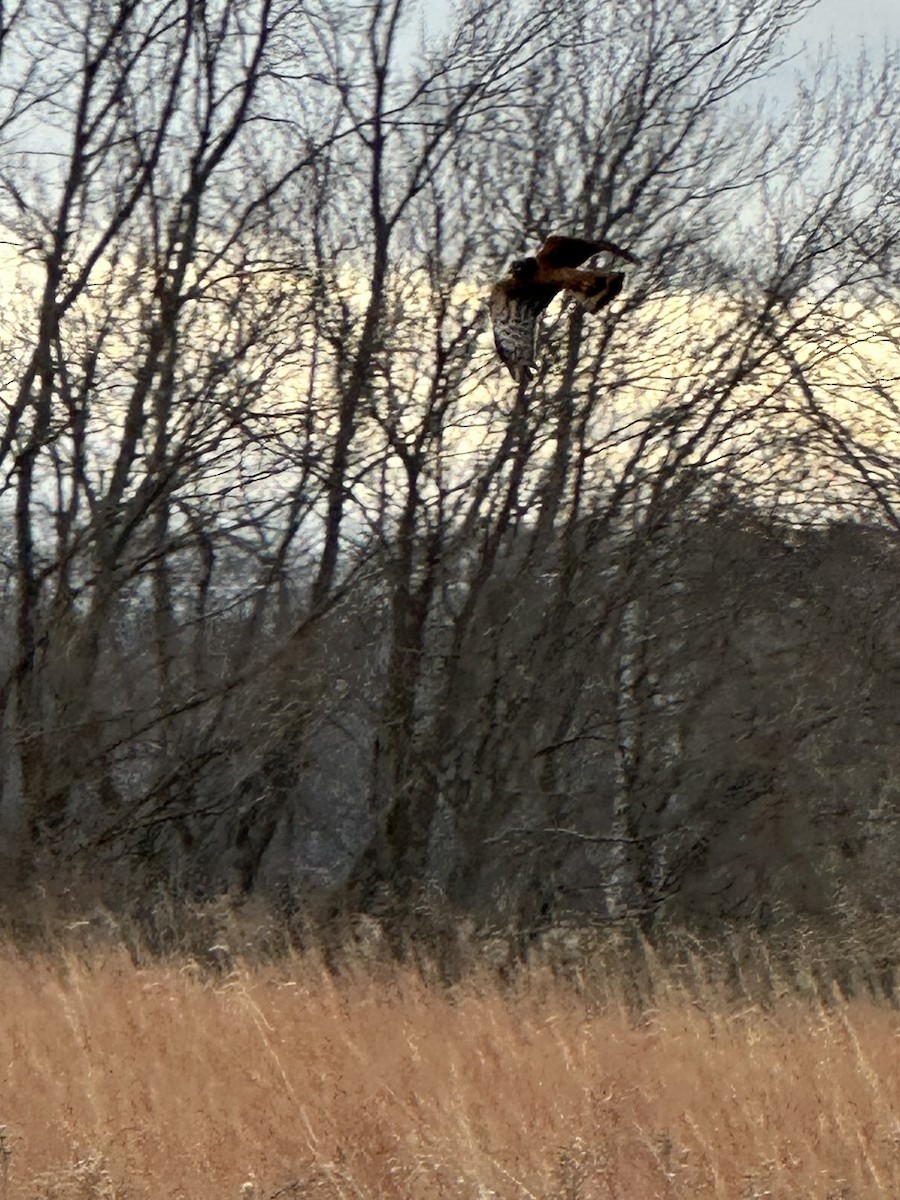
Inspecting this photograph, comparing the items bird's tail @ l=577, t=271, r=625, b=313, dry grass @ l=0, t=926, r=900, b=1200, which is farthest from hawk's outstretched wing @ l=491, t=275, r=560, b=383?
dry grass @ l=0, t=926, r=900, b=1200

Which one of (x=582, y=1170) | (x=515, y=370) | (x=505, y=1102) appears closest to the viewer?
(x=582, y=1170)

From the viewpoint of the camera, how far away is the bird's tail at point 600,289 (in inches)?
281

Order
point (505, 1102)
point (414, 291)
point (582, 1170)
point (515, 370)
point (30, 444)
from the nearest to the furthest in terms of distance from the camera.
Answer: point (582, 1170) < point (505, 1102) < point (515, 370) < point (30, 444) < point (414, 291)

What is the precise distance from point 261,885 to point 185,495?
371 cm

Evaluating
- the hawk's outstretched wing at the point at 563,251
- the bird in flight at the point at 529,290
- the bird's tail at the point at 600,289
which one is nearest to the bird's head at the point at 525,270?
the bird in flight at the point at 529,290

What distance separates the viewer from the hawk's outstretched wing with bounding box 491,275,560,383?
→ 27.1 feet

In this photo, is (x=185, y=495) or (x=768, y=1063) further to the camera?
(x=185, y=495)

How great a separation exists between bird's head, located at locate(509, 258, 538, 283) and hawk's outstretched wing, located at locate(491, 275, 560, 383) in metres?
0.03

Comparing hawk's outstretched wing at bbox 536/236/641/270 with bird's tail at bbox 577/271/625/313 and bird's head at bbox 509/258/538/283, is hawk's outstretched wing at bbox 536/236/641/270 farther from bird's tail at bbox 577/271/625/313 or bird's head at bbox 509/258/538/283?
bird's tail at bbox 577/271/625/313

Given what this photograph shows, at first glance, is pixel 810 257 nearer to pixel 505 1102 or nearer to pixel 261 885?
pixel 261 885

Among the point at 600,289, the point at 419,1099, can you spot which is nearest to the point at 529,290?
the point at 600,289

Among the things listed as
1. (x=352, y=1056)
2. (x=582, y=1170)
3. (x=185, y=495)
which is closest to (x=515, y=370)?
(x=352, y=1056)

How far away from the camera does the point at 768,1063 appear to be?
5969mm

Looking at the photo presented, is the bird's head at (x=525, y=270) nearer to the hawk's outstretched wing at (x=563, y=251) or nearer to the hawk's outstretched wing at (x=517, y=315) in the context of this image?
the hawk's outstretched wing at (x=517, y=315)
